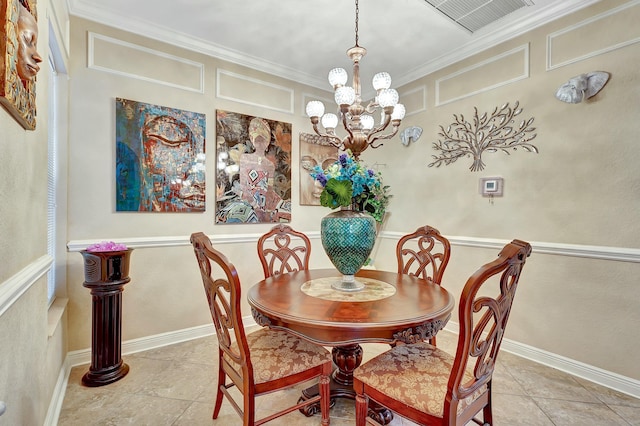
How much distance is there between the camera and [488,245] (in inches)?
109

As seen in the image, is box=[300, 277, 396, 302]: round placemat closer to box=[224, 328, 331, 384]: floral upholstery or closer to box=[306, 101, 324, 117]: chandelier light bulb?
box=[224, 328, 331, 384]: floral upholstery

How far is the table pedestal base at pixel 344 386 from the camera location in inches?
68.1

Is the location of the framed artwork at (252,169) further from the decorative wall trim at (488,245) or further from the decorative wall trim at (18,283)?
the decorative wall trim at (18,283)

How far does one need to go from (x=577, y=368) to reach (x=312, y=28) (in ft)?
11.4

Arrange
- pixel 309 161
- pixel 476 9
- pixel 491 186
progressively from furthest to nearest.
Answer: pixel 309 161
pixel 491 186
pixel 476 9

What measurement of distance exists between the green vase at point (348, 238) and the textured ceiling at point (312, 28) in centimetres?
177

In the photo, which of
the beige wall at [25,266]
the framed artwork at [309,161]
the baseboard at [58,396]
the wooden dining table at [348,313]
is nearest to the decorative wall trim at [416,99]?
the framed artwork at [309,161]

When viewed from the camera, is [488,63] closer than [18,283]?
No

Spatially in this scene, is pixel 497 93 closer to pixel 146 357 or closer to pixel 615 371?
pixel 615 371

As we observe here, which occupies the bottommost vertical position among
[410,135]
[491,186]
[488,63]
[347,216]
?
[347,216]

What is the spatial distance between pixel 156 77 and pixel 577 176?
359 centimetres

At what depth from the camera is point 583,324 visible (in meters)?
2.22

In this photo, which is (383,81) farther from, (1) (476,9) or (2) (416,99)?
(2) (416,99)

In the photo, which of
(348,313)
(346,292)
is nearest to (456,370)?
(348,313)
